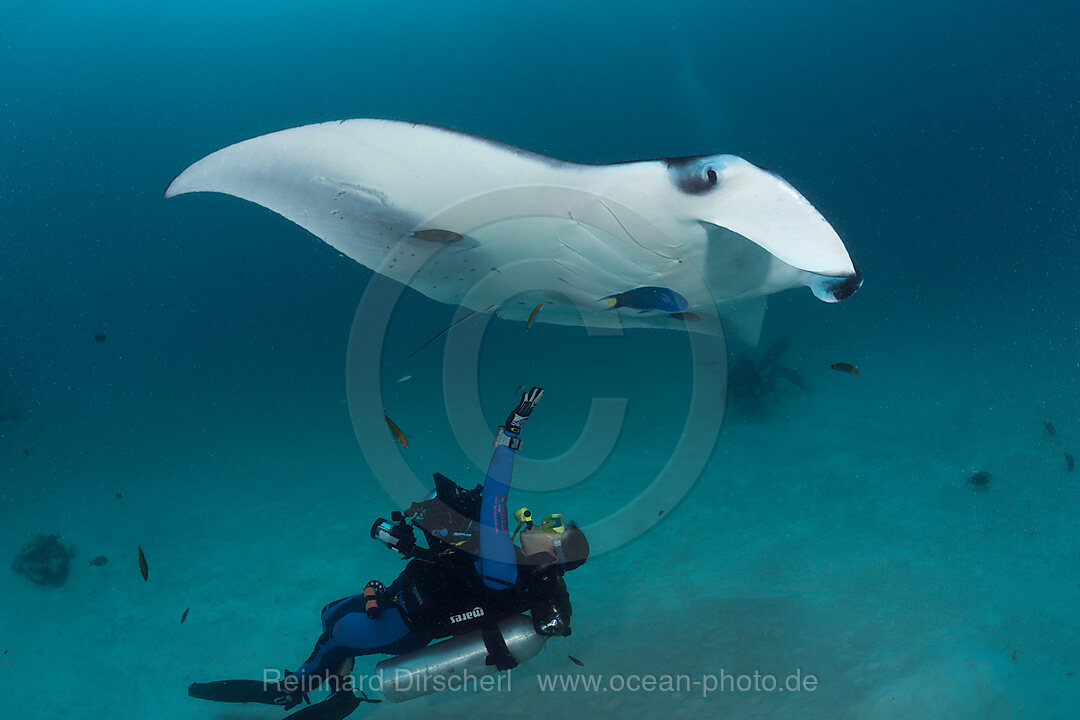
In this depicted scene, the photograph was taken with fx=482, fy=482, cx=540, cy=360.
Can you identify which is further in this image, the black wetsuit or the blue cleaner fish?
the blue cleaner fish

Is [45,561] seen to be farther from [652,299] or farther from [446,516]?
[652,299]

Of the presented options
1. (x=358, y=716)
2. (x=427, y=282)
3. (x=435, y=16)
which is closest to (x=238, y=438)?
(x=358, y=716)

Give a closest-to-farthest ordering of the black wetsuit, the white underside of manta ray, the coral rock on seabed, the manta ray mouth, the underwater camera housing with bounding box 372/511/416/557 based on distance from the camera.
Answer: the manta ray mouth < the white underside of manta ray < the black wetsuit < the underwater camera housing with bounding box 372/511/416/557 < the coral rock on seabed

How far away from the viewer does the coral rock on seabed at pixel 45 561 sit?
755 cm

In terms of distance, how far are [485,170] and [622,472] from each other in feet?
24.3

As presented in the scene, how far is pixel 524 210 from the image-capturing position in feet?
7.95

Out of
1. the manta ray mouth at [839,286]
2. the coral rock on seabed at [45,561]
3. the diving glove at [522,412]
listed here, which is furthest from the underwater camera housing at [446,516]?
the coral rock on seabed at [45,561]

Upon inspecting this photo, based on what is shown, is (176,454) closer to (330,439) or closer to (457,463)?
(330,439)

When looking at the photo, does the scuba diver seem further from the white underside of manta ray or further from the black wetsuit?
the white underside of manta ray

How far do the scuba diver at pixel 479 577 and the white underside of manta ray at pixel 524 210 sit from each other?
3.00ft

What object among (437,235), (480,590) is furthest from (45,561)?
(437,235)

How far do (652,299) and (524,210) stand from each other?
95cm

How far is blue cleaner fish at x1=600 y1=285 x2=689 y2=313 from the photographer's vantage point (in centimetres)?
285

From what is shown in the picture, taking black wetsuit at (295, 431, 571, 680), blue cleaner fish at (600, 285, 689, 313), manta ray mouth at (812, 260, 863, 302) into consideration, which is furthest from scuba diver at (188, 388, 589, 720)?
manta ray mouth at (812, 260, 863, 302)
